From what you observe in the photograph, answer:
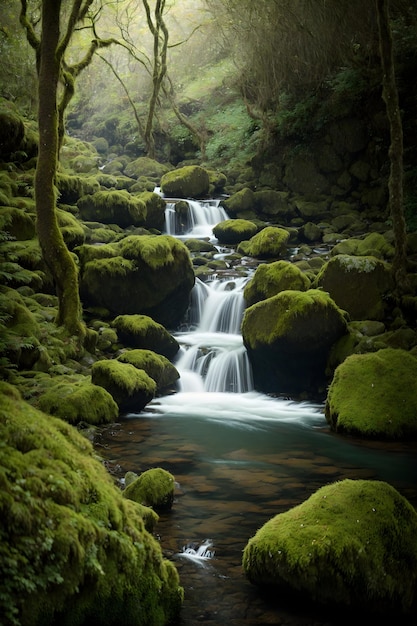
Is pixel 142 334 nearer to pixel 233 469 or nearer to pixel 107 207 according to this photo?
pixel 233 469

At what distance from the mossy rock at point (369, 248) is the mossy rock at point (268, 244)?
9.45ft

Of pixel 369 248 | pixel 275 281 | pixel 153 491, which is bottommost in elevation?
pixel 153 491

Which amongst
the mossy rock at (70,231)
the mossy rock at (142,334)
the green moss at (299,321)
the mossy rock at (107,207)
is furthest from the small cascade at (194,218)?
the green moss at (299,321)

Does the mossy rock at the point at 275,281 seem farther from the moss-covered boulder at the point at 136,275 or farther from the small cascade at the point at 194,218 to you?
the small cascade at the point at 194,218

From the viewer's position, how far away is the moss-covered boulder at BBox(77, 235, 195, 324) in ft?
45.9

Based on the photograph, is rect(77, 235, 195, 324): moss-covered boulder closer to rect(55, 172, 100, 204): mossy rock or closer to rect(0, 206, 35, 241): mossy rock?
rect(0, 206, 35, 241): mossy rock

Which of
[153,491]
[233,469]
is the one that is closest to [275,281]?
[233,469]

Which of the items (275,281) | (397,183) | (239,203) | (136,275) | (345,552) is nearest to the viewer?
(345,552)

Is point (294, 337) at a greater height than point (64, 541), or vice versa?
point (64, 541)

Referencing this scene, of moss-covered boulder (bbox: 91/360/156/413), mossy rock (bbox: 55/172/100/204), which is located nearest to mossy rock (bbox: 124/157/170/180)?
mossy rock (bbox: 55/172/100/204)

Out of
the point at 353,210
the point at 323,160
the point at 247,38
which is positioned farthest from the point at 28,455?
the point at 247,38

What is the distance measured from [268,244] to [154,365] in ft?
28.3

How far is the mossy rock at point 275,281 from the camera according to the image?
13.8 metres

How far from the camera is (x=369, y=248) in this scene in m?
16.3
